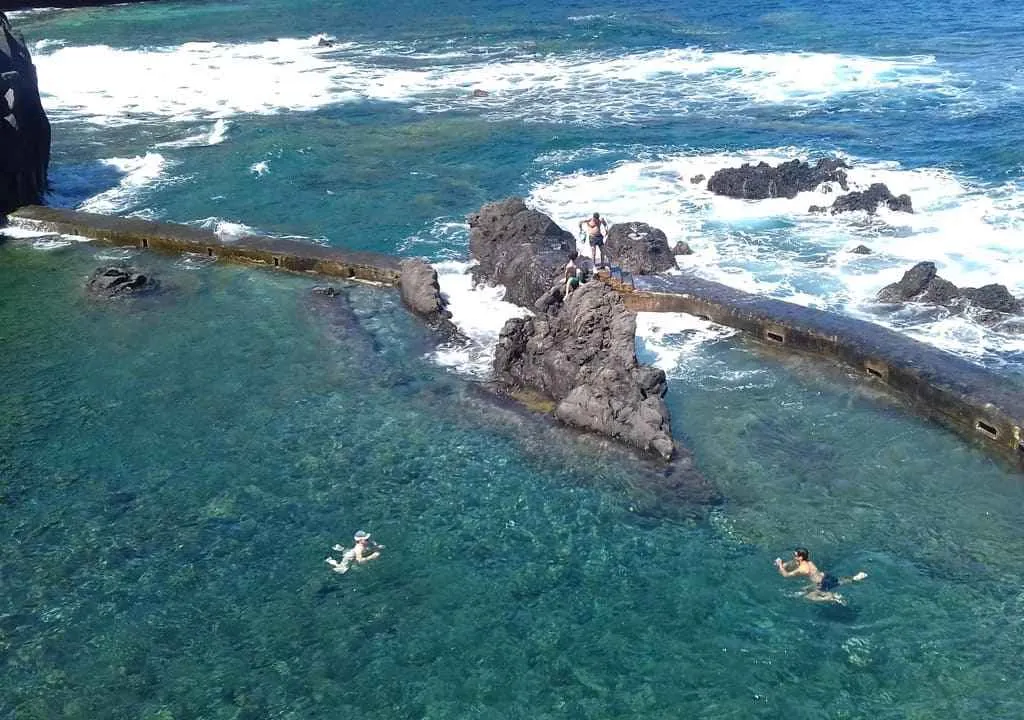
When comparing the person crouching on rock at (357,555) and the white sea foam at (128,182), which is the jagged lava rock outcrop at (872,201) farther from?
the white sea foam at (128,182)

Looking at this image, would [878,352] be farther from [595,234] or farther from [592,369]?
[595,234]

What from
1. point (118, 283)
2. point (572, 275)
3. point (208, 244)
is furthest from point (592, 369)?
point (208, 244)

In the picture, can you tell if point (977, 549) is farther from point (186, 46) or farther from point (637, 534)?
point (186, 46)

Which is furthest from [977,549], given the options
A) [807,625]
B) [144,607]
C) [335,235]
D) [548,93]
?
[548,93]

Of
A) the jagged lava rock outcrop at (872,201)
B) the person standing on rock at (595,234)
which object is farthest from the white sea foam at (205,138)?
the jagged lava rock outcrop at (872,201)

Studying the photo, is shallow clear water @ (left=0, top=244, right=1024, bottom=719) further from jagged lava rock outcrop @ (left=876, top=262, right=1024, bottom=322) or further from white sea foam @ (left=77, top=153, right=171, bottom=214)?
white sea foam @ (left=77, top=153, right=171, bottom=214)
